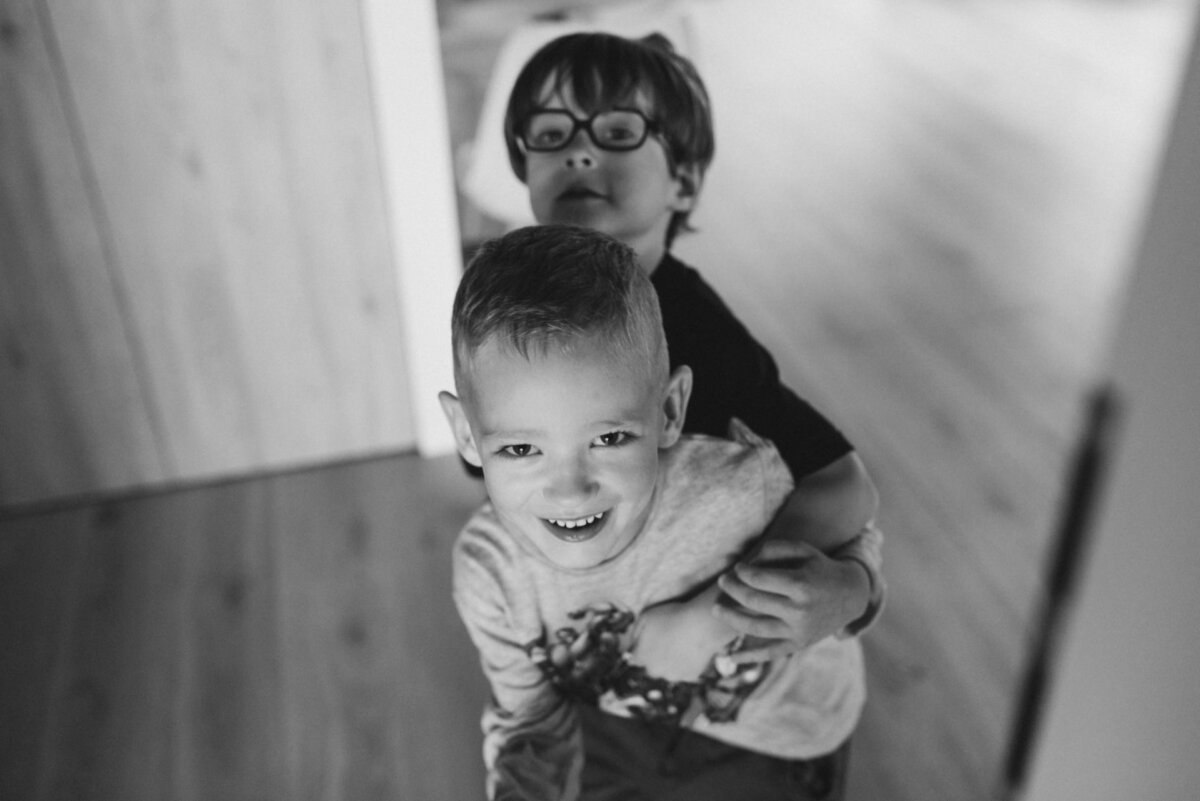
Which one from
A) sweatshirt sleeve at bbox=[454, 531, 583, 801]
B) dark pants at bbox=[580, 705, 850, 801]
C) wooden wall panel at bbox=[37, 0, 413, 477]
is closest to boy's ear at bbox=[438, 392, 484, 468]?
sweatshirt sleeve at bbox=[454, 531, 583, 801]

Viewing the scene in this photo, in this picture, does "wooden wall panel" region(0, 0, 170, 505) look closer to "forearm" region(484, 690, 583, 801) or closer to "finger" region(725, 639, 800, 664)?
"forearm" region(484, 690, 583, 801)

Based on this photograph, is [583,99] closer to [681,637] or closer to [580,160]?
[580,160]

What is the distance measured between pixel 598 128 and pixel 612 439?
225 millimetres

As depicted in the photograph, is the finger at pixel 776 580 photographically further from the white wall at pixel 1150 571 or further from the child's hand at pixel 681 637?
the white wall at pixel 1150 571

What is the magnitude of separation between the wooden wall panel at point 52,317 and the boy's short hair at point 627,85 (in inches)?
47.2

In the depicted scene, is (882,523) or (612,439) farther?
(882,523)

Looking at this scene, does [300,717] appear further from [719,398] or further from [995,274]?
[995,274]

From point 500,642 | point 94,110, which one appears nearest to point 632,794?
point 500,642

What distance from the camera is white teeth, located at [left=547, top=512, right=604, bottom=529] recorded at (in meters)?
0.68

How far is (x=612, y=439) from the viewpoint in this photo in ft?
2.14

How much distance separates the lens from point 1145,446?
0.54 meters

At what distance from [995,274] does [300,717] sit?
1882mm

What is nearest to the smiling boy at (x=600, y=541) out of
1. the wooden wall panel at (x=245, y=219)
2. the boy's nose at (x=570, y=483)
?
the boy's nose at (x=570, y=483)

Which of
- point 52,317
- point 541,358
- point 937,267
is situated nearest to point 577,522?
point 541,358
